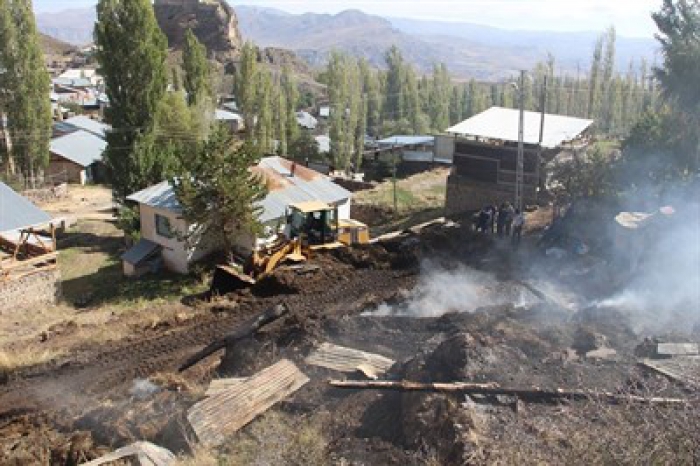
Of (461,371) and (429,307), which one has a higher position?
(461,371)

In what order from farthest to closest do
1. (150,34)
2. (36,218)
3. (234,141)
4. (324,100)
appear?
(324,100) → (150,34) → (234,141) → (36,218)

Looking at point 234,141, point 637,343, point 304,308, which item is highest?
point 234,141

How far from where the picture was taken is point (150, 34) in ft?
96.1

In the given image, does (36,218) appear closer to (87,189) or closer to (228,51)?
(87,189)

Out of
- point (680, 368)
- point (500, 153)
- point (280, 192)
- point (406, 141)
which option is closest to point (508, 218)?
point (500, 153)

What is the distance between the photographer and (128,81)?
95.5 feet

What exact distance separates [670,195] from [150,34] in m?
21.9

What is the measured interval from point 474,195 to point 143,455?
22114 mm

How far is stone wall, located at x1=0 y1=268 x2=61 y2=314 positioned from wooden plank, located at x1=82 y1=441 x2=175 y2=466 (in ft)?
38.6

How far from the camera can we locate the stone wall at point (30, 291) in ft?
64.0

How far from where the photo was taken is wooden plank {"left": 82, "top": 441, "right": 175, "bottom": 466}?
946 centimetres

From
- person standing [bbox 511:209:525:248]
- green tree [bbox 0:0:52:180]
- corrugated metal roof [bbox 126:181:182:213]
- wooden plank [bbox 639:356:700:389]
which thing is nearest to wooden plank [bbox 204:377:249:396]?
wooden plank [bbox 639:356:700:389]

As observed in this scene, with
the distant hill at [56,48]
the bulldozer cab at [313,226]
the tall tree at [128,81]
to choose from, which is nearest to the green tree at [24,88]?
the tall tree at [128,81]

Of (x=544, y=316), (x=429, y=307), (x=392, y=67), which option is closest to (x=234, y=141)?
(x=429, y=307)
